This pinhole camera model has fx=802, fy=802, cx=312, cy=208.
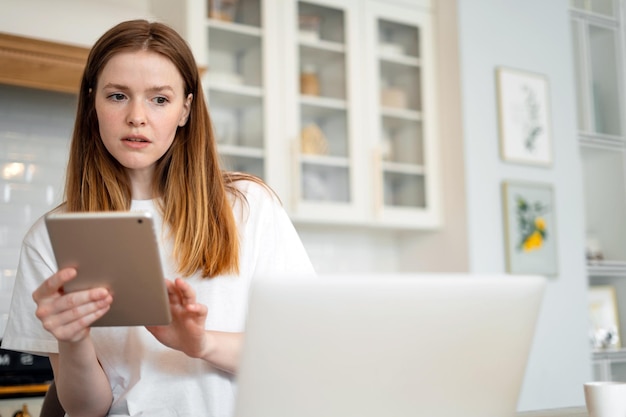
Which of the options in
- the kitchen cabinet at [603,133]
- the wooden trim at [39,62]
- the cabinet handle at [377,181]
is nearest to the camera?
the wooden trim at [39,62]

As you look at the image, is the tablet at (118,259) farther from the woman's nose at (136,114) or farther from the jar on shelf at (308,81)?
the jar on shelf at (308,81)

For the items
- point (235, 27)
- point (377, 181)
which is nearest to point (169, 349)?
point (235, 27)

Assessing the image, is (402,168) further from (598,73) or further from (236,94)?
(598,73)

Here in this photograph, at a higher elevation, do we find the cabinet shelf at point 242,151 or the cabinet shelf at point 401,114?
the cabinet shelf at point 401,114

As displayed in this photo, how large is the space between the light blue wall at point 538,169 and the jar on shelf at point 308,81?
2.25ft

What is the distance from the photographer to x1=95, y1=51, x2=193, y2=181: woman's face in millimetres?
1292

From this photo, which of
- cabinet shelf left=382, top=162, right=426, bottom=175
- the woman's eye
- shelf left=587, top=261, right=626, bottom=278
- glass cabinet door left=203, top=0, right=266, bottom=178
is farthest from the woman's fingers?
shelf left=587, top=261, right=626, bottom=278

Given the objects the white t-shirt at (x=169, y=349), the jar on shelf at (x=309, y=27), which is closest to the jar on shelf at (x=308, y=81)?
the jar on shelf at (x=309, y=27)

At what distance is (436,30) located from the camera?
146 inches

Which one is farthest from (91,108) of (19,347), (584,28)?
(584,28)

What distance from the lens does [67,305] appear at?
98cm

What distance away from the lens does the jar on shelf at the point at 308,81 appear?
3354 mm

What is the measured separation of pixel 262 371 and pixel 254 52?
2636mm

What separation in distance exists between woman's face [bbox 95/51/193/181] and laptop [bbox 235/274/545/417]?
2.17ft
